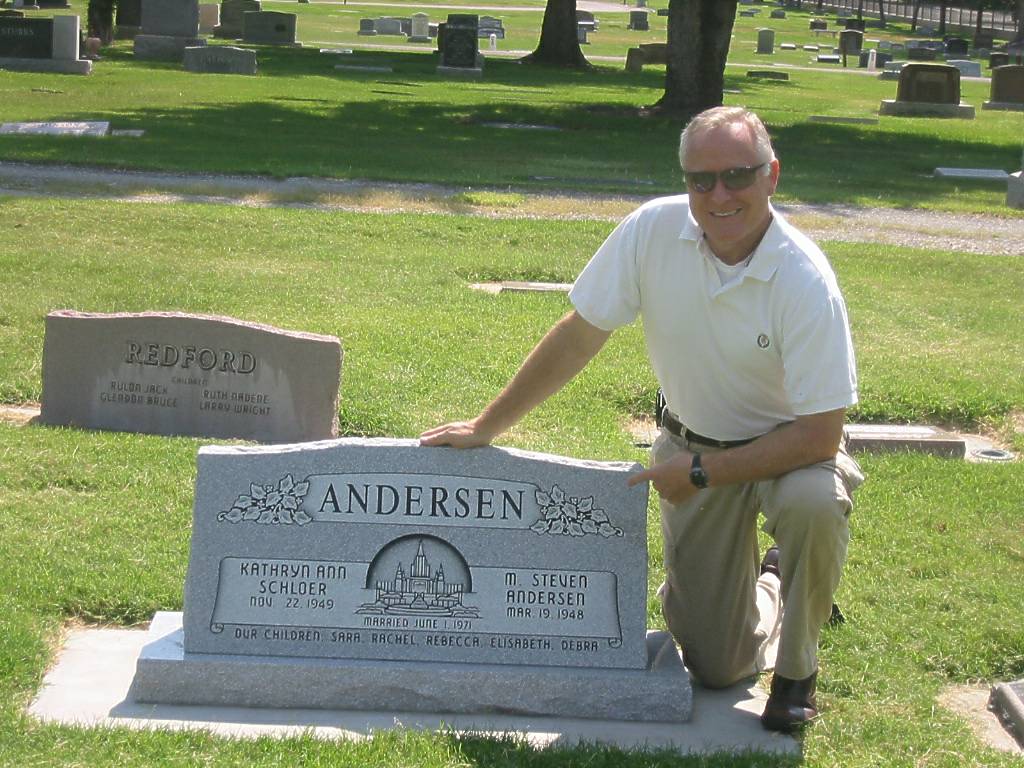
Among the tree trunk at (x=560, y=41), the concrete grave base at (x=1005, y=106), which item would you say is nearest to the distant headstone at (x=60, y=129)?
the concrete grave base at (x=1005, y=106)

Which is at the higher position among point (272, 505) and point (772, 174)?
point (772, 174)

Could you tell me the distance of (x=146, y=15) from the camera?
36.6 metres

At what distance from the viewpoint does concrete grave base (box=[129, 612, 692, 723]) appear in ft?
14.5

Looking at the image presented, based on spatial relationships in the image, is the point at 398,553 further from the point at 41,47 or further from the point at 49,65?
the point at 41,47

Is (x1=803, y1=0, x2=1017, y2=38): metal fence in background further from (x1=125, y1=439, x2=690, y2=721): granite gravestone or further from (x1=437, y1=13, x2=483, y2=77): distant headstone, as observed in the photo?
(x1=125, y1=439, x2=690, y2=721): granite gravestone

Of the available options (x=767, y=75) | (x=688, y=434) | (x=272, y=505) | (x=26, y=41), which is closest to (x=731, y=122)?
(x=688, y=434)

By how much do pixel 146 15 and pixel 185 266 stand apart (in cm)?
2724

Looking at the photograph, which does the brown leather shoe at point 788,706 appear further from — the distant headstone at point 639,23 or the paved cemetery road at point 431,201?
the distant headstone at point 639,23

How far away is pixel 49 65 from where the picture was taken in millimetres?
30703

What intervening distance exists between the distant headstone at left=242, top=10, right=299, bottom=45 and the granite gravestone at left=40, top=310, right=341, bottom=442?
38836 mm

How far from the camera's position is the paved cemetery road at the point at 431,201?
14891mm

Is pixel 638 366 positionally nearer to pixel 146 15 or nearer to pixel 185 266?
pixel 185 266

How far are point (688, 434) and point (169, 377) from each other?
3.70 meters

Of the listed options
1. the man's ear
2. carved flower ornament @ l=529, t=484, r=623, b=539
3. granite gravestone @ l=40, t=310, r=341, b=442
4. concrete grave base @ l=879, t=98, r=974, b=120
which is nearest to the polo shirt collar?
the man's ear
